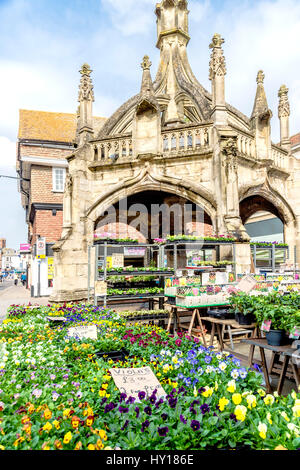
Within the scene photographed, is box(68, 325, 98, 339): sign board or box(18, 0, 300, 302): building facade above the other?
box(18, 0, 300, 302): building facade

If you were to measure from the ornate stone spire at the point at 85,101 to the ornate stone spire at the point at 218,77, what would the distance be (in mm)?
4441

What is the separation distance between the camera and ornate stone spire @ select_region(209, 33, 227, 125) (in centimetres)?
1052

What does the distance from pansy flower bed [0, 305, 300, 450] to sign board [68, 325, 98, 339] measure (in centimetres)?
42

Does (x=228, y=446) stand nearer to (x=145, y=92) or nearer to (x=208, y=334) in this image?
(x=208, y=334)

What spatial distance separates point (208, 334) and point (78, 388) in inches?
231

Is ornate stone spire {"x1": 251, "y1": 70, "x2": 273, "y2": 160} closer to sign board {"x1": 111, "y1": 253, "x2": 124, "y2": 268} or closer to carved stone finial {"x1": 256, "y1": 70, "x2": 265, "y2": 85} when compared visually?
Result: carved stone finial {"x1": 256, "y1": 70, "x2": 265, "y2": 85}

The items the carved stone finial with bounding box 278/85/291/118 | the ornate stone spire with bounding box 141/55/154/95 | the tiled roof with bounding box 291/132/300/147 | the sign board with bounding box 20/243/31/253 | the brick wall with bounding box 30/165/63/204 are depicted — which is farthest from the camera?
the tiled roof with bounding box 291/132/300/147

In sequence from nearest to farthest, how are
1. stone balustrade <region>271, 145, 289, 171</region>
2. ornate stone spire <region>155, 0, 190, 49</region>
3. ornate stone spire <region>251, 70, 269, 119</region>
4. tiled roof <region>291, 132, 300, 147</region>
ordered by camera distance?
ornate stone spire <region>251, 70, 269, 119</region> → stone balustrade <region>271, 145, 289, 171</region> → ornate stone spire <region>155, 0, 190, 49</region> → tiled roof <region>291, 132, 300, 147</region>

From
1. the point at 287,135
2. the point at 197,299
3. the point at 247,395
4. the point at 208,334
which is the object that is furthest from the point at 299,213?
the point at 247,395

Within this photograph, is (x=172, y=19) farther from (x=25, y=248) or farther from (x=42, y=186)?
→ (x=25, y=248)

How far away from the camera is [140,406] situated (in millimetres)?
2225

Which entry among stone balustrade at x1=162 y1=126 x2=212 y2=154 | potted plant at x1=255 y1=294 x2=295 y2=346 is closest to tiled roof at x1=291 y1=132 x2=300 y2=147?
stone balustrade at x1=162 y1=126 x2=212 y2=154

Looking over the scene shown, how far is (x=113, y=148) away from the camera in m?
11.5

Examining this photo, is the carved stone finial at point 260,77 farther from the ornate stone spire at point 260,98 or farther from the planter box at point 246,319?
the planter box at point 246,319
